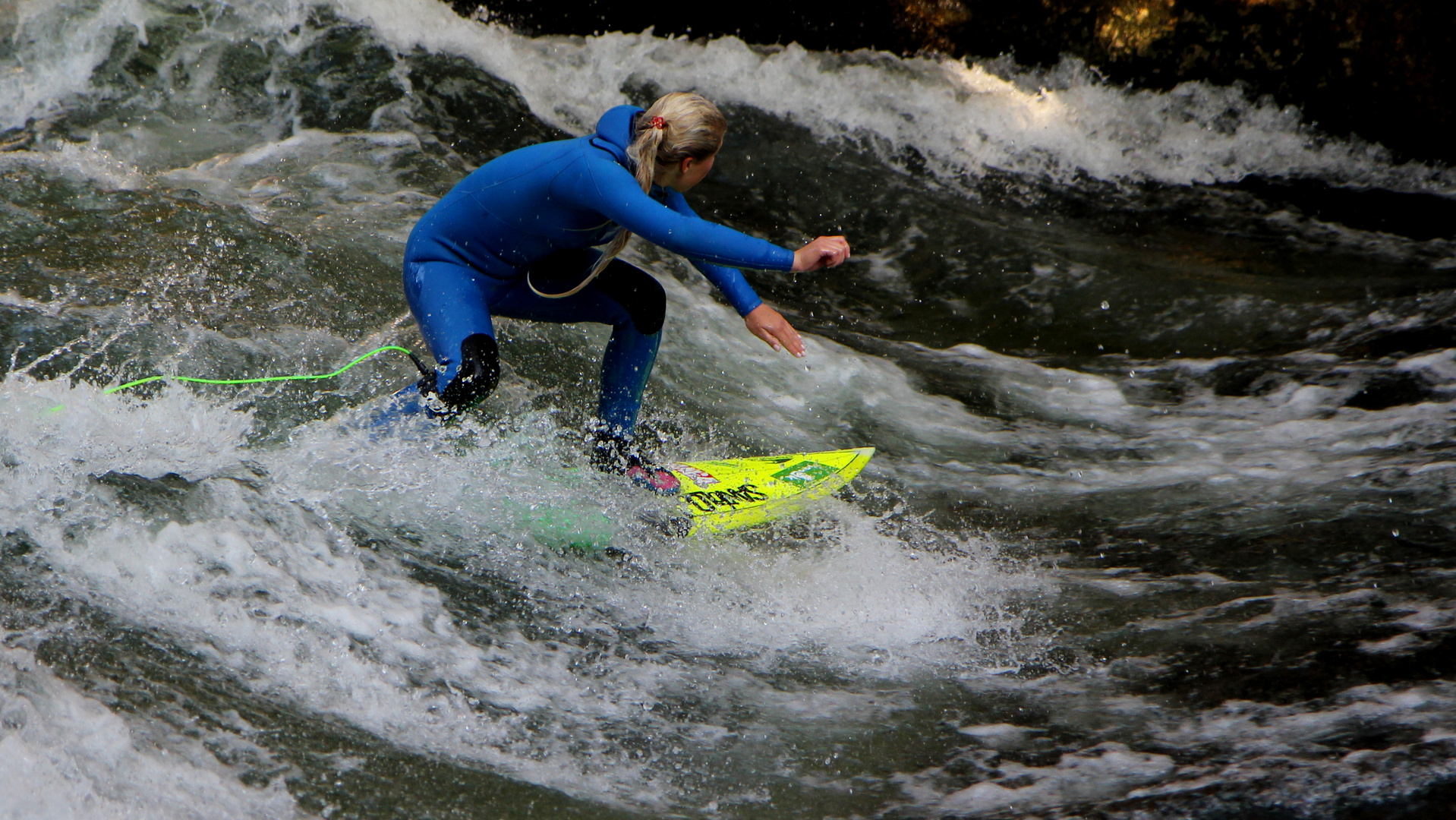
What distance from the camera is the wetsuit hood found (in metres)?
2.87

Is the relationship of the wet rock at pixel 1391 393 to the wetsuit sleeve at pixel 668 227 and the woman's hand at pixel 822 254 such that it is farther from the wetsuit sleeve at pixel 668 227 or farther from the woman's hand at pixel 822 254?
the wetsuit sleeve at pixel 668 227

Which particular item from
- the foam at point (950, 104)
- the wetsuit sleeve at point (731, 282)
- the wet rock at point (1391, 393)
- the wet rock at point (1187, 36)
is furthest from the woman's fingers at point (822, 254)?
the wet rock at point (1187, 36)

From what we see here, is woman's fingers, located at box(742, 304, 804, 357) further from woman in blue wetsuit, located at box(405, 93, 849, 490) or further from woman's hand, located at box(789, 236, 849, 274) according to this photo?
woman's hand, located at box(789, 236, 849, 274)

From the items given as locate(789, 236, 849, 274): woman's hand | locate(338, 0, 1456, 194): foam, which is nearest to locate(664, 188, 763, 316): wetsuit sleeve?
locate(789, 236, 849, 274): woman's hand

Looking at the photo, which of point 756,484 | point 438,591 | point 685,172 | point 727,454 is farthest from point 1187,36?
point 438,591

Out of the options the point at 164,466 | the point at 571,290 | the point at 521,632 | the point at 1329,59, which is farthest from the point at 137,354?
the point at 1329,59

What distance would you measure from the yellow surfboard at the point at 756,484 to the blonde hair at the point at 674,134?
1186 mm

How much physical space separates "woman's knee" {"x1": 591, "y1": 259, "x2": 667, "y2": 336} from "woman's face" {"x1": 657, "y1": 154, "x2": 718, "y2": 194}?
0.51 meters

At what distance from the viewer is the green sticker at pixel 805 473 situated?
3807 millimetres

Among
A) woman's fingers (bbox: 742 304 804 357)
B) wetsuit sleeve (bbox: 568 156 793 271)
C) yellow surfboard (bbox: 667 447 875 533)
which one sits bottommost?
yellow surfboard (bbox: 667 447 875 533)

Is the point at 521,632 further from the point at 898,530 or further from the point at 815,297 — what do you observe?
the point at 815,297

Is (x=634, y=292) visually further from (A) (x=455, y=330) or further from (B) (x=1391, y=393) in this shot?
(B) (x=1391, y=393)

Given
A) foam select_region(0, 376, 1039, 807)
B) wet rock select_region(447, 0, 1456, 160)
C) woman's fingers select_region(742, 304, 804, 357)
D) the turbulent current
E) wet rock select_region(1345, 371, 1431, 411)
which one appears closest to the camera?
the turbulent current

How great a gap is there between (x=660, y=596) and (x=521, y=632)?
48 centimetres
